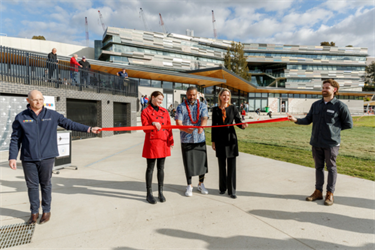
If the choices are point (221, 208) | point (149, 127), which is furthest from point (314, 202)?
point (149, 127)

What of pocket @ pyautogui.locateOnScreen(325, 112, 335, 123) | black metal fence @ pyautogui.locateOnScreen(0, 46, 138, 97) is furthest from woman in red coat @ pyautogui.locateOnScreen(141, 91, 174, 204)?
black metal fence @ pyautogui.locateOnScreen(0, 46, 138, 97)

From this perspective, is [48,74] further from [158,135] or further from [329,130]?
[329,130]

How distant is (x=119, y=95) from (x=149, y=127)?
44.6ft

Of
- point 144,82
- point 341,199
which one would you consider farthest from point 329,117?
point 144,82

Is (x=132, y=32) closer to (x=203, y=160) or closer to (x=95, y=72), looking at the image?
(x=95, y=72)

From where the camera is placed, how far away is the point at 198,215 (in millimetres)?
3562

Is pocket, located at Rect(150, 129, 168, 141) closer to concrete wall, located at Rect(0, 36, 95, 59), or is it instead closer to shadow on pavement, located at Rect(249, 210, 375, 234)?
shadow on pavement, located at Rect(249, 210, 375, 234)

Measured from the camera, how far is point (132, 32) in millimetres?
47938

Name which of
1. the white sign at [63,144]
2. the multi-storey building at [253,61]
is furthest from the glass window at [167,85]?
the white sign at [63,144]

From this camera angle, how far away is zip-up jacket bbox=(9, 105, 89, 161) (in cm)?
318

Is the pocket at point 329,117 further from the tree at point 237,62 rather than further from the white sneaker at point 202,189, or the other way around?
the tree at point 237,62

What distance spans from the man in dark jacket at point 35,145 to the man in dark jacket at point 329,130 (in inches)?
168

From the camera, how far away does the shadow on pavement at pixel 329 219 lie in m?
3.14

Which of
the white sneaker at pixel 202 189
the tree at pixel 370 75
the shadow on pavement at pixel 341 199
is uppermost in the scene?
the tree at pixel 370 75
